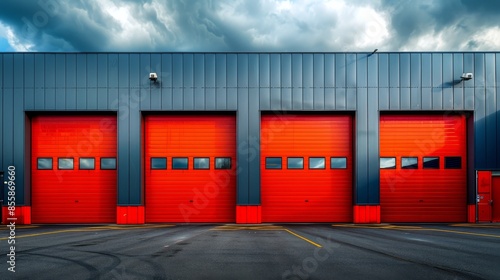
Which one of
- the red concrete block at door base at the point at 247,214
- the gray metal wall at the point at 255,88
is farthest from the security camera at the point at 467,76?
the red concrete block at door base at the point at 247,214

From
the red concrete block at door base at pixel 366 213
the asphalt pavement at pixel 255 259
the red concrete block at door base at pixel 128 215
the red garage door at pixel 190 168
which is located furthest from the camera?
the red garage door at pixel 190 168

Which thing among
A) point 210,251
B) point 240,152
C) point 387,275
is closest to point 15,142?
point 240,152

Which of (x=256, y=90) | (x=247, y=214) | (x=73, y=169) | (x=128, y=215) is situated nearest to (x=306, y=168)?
(x=247, y=214)

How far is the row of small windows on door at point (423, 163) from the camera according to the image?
19.3 m

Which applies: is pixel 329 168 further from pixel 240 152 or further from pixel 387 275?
pixel 387 275

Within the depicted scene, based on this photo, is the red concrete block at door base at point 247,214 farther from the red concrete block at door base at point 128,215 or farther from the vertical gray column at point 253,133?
the red concrete block at door base at point 128,215

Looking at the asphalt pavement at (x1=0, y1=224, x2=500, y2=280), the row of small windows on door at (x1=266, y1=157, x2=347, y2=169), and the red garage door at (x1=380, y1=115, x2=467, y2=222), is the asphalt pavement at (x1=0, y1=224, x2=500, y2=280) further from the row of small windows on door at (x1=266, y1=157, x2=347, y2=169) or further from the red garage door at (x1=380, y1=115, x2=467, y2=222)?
the row of small windows on door at (x1=266, y1=157, x2=347, y2=169)

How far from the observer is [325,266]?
24.0ft

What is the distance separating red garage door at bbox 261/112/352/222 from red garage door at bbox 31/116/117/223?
27.6ft

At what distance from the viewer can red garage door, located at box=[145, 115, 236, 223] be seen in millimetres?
19125

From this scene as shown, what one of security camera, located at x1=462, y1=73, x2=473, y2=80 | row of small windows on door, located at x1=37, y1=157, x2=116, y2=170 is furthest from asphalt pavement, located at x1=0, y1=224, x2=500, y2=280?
security camera, located at x1=462, y1=73, x2=473, y2=80

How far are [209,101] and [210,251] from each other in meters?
11.1

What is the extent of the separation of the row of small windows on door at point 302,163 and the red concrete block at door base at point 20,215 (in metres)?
12.9

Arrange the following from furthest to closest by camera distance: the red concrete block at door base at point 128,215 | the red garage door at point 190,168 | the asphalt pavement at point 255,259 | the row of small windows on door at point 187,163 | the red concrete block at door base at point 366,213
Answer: the row of small windows on door at point 187,163
the red garage door at point 190,168
the red concrete block at door base at point 366,213
the red concrete block at door base at point 128,215
the asphalt pavement at point 255,259
